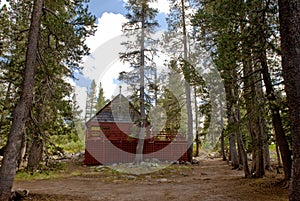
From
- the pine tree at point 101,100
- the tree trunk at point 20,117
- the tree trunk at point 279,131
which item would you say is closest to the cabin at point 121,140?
the tree trunk at point 279,131

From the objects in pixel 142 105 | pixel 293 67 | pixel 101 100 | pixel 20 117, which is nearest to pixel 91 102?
pixel 101 100

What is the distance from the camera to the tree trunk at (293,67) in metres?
3.44

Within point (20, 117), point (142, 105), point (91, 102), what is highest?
point (91, 102)

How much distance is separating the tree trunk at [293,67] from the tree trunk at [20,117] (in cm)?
522

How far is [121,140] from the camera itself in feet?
53.2

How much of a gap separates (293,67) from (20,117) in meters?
5.40

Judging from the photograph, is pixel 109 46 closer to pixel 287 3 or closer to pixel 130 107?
pixel 130 107

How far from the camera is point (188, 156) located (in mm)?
16984

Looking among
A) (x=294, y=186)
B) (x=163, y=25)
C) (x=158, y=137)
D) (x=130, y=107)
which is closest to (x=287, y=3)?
(x=294, y=186)

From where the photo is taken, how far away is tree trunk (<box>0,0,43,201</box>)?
198 inches

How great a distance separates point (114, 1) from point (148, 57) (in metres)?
3.86

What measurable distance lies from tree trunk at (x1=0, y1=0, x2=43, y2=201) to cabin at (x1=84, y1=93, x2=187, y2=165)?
30.2 ft

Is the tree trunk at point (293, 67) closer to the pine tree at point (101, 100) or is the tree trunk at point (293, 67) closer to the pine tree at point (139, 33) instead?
the pine tree at point (139, 33)

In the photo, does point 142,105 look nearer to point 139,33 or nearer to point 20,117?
point 139,33
